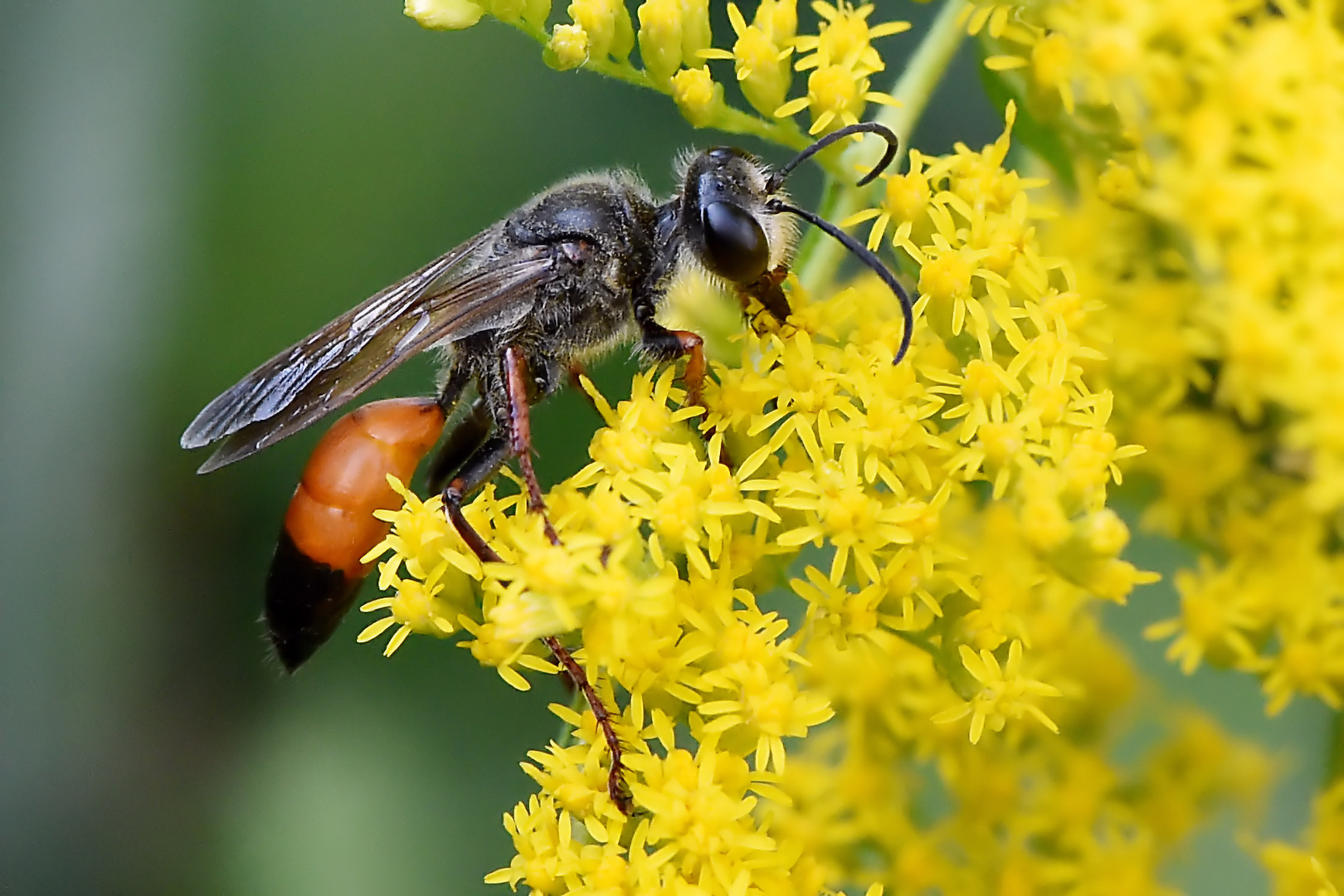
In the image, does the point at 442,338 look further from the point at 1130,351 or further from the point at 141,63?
the point at 141,63

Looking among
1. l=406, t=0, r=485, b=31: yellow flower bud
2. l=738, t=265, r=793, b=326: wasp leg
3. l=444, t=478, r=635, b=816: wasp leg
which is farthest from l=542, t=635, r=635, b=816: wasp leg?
l=406, t=0, r=485, b=31: yellow flower bud

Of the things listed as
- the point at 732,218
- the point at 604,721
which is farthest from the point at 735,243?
the point at 604,721

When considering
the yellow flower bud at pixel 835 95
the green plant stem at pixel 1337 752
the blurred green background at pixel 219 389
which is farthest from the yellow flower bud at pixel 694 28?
the green plant stem at pixel 1337 752

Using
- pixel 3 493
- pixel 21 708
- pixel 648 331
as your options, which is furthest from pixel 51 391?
pixel 648 331

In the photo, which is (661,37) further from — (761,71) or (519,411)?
(519,411)

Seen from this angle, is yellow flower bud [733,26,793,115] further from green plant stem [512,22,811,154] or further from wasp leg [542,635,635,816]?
wasp leg [542,635,635,816]

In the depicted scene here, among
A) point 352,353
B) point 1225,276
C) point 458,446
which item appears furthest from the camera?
point 458,446

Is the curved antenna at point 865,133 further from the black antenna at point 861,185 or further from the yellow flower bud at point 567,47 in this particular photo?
the yellow flower bud at point 567,47
